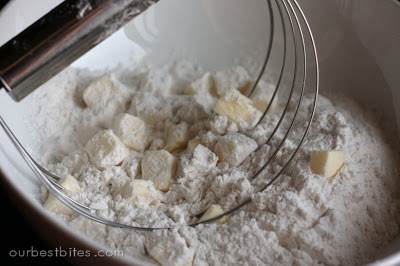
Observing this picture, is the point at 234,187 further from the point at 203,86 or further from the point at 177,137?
the point at 203,86

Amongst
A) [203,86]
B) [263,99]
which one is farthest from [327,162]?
[203,86]

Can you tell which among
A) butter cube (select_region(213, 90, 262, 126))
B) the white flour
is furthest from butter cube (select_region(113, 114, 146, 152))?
butter cube (select_region(213, 90, 262, 126))

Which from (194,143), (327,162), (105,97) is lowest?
(327,162)

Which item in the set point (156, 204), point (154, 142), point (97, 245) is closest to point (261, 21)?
point (154, 142)

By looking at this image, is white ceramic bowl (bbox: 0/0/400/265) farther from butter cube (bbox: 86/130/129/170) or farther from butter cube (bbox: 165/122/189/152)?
butter cube (bbox: 165/122/189/152)

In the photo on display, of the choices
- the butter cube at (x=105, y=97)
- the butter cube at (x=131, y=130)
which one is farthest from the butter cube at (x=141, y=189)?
the butter cube at (x=105, y=97)
